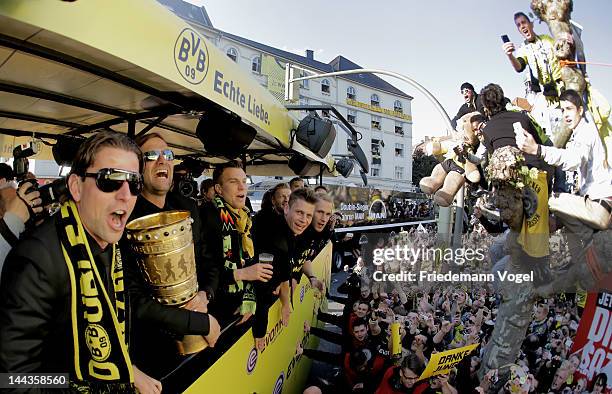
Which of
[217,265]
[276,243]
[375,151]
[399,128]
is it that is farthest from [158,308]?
[399,128]

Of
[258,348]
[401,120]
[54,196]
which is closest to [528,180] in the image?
[258,348]

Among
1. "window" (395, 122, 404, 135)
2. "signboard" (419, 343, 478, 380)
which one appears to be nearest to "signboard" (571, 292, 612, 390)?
"signboard" (419, 343, 478, 380)

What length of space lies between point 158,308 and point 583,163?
2258 mm

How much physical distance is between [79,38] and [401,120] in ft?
130

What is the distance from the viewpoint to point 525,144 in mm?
1937

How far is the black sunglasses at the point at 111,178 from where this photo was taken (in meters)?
1.23

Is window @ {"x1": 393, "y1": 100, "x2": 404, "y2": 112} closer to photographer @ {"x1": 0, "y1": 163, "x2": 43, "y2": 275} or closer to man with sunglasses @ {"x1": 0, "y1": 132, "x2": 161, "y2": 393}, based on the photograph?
photographer @ {"x1": 0, "y1": 163, "x2": 43, "y2": 275}

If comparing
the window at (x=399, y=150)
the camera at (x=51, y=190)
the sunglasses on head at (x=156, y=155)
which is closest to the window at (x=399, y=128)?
the window at (x=399, y=150)

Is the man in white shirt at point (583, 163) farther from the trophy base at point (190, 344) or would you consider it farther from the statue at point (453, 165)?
the trophy base at point (190, 344)

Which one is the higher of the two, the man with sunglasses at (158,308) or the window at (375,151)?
the window at (375,151)

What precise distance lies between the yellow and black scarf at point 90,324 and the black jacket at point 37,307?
0.07 feet

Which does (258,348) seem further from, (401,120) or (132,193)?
(401,120)

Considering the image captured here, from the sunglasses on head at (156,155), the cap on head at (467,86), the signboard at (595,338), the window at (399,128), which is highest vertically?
the window at (399,128)

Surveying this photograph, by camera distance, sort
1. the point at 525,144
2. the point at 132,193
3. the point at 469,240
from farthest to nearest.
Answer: the point at 469,240 → the point at 525,144 → the point at 132,193
